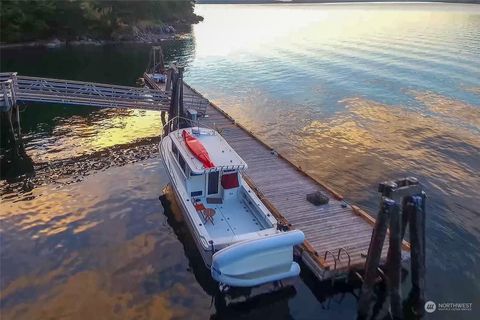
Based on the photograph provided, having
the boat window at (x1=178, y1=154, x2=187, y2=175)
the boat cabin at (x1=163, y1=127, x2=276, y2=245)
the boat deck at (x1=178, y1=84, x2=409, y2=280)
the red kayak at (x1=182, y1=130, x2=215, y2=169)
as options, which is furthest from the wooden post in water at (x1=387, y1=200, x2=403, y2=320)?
the boat window at (x1=178, y1=154, x2=187, y2=175)

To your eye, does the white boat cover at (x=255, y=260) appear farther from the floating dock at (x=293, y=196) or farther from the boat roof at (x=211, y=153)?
the boat roof at (x=211, y=153)

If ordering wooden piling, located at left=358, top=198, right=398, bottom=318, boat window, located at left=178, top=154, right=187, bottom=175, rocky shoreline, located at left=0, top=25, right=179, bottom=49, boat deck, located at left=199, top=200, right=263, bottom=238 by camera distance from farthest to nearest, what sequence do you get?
rocky shoreline, located at left=0, top=25, right=179, bottom=49
boat window, located at left=178, top=154, right=187, bottom=175
boat deck, located at left=199, top=200, right=263, bottom=238
wooden piling, located at left=358, top=198, right=398, bottom=318

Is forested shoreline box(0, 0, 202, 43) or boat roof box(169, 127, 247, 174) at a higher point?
forested shoreline box(0, 0, 202, 43)

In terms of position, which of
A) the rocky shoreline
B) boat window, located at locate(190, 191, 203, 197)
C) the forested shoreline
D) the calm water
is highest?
the forested shoreline

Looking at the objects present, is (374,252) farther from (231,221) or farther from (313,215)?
(231,221)

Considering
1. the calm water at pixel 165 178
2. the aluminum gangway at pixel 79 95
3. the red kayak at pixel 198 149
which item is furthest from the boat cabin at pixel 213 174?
the aluminum gangway at pixel 79 95

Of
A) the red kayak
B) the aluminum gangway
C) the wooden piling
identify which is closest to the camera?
the wooden piling

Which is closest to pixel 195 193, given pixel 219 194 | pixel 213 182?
pixel 213 182

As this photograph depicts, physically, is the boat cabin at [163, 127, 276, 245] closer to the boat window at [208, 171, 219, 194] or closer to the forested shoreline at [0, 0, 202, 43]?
the boat window at [208, 171, 219, 194]
